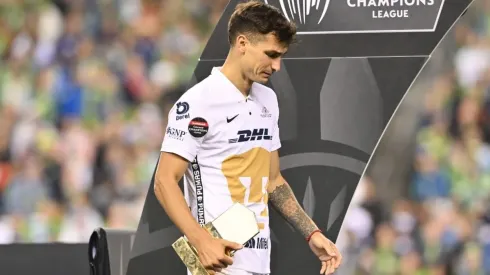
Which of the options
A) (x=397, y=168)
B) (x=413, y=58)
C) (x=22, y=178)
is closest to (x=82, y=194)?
(x=22, y=178)

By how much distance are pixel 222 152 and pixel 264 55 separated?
0.41 m

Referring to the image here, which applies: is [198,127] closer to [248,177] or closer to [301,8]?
[248,177]

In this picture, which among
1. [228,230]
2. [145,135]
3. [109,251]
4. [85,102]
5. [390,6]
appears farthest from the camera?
[85,102]

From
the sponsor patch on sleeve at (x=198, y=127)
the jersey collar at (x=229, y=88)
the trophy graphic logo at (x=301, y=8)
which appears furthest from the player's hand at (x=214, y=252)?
the trophy graphic logo at (x=301, y=8)

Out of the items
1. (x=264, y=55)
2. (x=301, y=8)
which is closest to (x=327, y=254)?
(x=264, y=55)

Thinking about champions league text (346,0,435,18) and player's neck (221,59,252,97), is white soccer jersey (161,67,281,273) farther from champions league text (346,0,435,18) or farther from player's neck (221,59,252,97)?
champions league text (346,0,435,18)

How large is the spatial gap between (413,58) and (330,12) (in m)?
0.43

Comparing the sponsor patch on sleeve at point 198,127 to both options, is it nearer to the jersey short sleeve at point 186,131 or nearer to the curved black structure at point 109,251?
the jersey short sleeve at point 186,131

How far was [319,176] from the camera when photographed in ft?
17.0

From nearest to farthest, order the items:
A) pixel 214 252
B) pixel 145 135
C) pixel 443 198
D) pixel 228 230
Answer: pixel 214 252, pixel 228 230, pixel 443 198, pixel 145 135

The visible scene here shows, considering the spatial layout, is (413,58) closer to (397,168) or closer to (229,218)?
(229,218)

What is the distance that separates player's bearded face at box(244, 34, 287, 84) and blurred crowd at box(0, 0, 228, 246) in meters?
5.85

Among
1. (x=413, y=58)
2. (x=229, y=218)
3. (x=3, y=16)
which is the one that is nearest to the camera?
(x=229, y=218)

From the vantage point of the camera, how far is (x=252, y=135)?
14.3 feet
